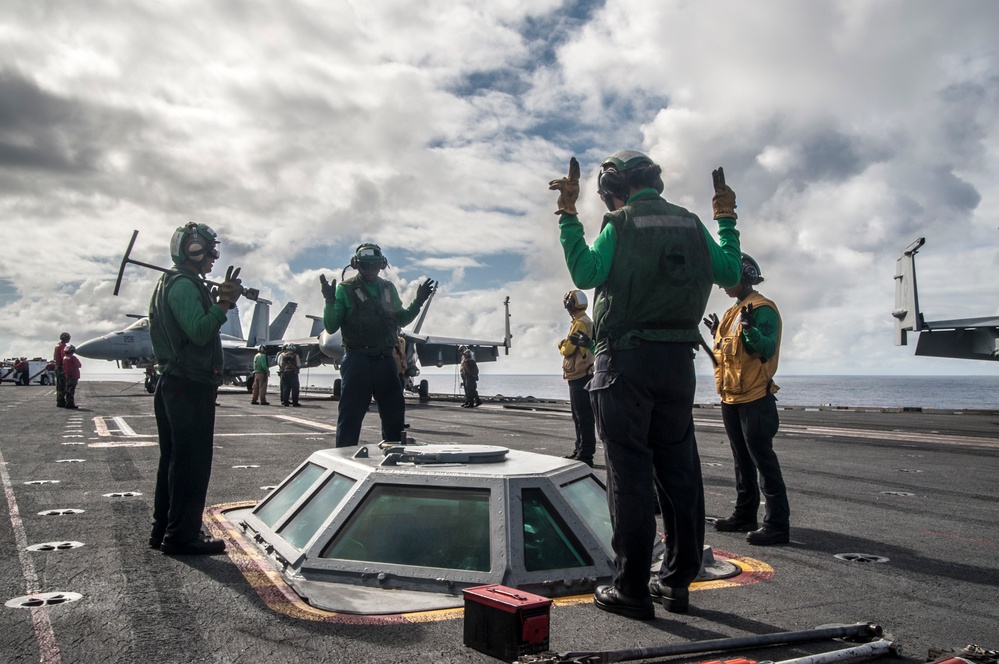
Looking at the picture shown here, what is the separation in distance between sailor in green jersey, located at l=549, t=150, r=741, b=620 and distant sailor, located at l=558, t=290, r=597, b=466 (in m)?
5.09

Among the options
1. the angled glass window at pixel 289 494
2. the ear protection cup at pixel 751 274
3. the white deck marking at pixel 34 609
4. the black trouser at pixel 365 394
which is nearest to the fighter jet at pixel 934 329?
the ear protection cup at pixel 751 274

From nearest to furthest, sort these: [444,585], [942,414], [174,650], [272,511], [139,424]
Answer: [174,650] → [444,585] → [272,511] → [139,424] → [942,414]

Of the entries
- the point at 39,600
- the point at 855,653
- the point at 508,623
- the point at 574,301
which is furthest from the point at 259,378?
the point at 855,653

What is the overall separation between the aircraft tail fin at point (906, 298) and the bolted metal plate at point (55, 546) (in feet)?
92.9

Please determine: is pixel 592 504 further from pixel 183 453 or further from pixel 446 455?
pixel 183 453

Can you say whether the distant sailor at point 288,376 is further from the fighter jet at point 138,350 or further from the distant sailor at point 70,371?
the distant sailor at point 70,371

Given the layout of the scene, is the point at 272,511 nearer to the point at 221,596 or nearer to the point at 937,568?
the point at 221,596

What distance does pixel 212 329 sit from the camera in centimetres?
442

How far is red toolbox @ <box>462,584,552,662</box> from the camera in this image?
2441 mm

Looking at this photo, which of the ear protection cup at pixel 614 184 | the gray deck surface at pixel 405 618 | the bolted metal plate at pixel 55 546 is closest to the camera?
the gray deck surface at pixel 405 618

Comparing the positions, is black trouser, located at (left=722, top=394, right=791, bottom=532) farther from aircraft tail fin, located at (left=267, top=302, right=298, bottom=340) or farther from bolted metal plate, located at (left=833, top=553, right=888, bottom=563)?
aircraft tail fin, located at (left=267, top=302, right=298, bottom=340)

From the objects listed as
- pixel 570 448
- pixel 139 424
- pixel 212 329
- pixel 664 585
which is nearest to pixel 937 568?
pixel 664 585

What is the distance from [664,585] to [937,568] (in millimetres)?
2064

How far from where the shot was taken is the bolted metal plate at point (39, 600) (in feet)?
10.5
